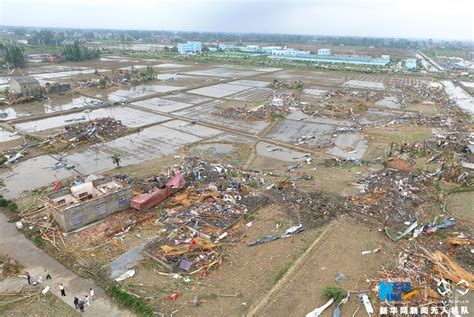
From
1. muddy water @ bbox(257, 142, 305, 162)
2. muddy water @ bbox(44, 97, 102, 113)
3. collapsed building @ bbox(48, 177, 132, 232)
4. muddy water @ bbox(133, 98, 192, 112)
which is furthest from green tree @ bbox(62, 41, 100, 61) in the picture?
collapsed building @ bbox(48, 177, 132, 232)

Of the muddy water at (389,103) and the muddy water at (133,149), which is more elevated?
the muddy water at (389,103)

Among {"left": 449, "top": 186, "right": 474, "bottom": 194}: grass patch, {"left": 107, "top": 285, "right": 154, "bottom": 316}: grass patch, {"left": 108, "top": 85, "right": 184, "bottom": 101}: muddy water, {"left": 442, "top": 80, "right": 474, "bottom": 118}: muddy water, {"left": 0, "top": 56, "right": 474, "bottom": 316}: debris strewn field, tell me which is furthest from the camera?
{"left": 108, "top": 85, "right": 184, "bottom": 101}: muddy water

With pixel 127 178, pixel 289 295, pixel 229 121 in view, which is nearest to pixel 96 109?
pixel 229 121

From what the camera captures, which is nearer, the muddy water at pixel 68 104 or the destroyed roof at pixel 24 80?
the muddy water at pixel 68 104

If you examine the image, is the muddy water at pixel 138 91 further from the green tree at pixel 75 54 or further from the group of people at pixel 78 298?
the green tree at pixel 75 54

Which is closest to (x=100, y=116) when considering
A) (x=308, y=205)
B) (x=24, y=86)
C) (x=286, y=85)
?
(x=24, y=86)

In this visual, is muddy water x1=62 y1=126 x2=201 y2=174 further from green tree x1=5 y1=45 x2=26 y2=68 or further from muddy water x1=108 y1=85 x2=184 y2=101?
green tree x1=5 y1=45 x2=26 y2=68

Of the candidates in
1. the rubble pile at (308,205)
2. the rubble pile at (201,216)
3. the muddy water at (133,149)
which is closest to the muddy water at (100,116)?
the muddy water at (133,149)
